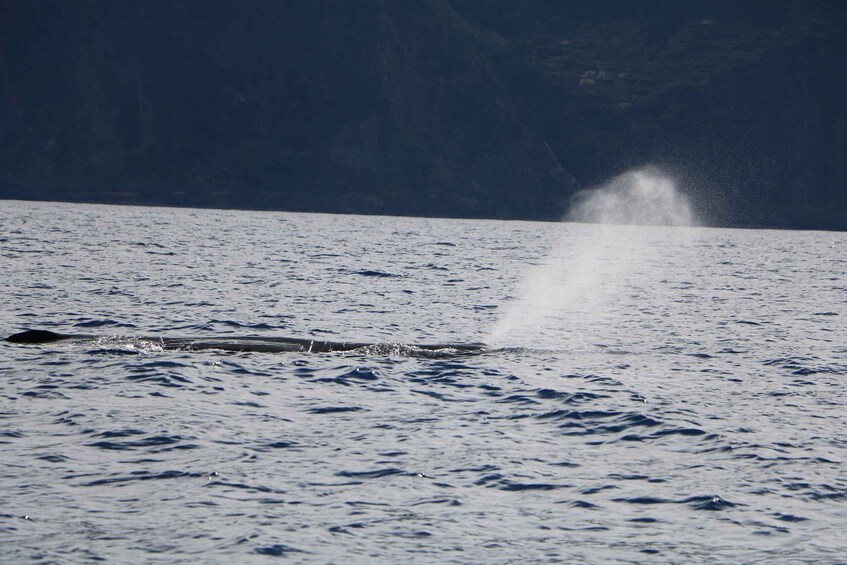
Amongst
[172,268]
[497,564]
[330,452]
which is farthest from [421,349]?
[172,268]

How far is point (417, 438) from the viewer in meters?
20.9

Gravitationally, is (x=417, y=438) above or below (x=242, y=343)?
below

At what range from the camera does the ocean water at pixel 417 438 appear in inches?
587

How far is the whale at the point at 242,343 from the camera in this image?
103 ft

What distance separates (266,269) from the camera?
7175 centimetres

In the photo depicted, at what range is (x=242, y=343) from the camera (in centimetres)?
3219

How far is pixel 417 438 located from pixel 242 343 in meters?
12.5

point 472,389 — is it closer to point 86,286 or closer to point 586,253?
point 86,286

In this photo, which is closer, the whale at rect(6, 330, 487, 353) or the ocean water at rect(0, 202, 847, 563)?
the ocean water at rect(0, 202, 847, 563)

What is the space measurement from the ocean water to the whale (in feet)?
1.99

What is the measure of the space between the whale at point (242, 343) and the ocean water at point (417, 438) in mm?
608

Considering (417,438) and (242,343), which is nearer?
(417,438)

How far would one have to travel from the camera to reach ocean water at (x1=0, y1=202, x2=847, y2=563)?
14914 millimetres

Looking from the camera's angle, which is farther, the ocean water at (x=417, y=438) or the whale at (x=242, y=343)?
the whale at (x=242, y=343)
